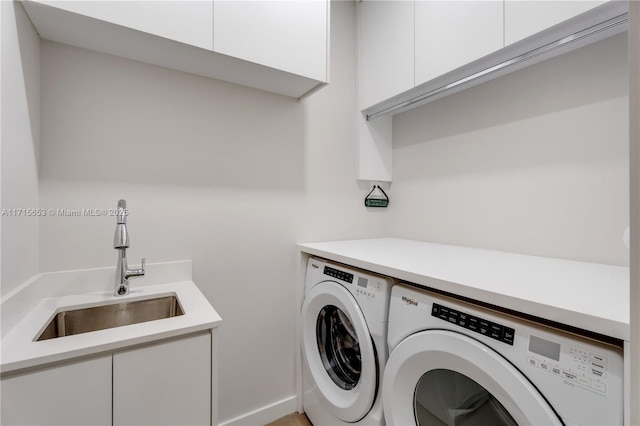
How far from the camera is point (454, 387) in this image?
983 mm

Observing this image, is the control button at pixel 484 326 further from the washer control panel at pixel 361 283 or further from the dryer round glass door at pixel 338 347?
the dryer round glass door at pixel 338 347

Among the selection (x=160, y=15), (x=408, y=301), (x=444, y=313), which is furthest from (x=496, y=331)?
(x=160, y=15)

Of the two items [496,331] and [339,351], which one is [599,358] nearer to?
[496,331]

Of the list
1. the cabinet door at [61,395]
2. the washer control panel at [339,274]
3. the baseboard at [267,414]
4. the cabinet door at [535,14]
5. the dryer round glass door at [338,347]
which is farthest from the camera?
the baseboard at [267,414]

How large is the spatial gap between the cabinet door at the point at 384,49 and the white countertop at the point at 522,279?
0.94 metres

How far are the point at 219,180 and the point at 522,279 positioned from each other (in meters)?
1.40

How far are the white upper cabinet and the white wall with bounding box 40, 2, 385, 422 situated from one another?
13 centimetres

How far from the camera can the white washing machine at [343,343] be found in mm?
1159

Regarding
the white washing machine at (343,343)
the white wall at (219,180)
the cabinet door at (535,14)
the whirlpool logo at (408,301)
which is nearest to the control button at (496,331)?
the whirlpool logo at (408,301)

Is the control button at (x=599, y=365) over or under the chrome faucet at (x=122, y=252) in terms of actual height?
under

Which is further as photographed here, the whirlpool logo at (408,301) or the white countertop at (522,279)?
the whirlpool logo at (408,301)

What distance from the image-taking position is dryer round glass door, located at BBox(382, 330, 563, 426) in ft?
2.26

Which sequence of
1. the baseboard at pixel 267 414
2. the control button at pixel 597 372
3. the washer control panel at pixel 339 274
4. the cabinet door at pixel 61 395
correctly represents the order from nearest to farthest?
the control button at pixel 597 372
the cabinet door at pixel 61 395
the washer control panel at pixel 339 274
the baseboard at pixel 267 414

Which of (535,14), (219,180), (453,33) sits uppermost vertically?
(453,33)
